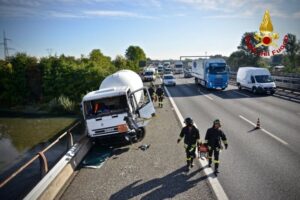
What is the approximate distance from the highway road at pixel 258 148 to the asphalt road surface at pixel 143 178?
43.4 inches

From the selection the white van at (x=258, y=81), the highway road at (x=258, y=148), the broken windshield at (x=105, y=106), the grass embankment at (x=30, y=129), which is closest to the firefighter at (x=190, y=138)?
the highway road at (x=258, y=148)

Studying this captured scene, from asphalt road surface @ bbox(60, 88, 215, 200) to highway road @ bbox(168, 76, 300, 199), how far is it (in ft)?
3.62

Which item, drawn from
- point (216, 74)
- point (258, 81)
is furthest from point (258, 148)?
point (216, 74)

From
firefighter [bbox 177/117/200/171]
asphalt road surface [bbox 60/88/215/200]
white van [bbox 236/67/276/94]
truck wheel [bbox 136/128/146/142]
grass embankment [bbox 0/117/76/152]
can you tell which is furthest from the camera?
white van [bbox 236/67/276/94]

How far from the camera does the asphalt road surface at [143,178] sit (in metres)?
7.17

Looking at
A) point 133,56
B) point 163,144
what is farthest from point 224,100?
point 133,56

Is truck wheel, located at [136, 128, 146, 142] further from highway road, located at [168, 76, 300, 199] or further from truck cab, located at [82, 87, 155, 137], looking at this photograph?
highway road, located at [168, 76, 300, 199]

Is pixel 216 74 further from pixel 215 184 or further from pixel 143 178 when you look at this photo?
pixel 143 178

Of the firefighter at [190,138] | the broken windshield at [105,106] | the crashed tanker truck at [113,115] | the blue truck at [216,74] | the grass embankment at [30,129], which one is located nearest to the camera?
the firefighter at [190,138]

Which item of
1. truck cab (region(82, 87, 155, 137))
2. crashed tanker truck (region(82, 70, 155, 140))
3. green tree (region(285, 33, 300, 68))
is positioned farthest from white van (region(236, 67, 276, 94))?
green tree (region(285, 33, 300, 68))

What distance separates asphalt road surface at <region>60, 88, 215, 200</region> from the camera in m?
7.17

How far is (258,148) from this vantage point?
10.4 metres

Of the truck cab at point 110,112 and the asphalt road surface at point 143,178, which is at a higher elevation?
the truck cab at point 110,112

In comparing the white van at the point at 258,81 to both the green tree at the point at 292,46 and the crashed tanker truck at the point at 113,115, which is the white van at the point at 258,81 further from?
the green tree at the point at 292,46
